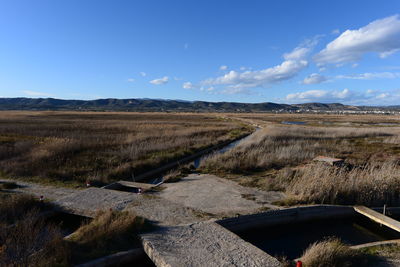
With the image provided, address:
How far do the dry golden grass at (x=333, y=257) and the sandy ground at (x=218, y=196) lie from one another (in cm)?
339

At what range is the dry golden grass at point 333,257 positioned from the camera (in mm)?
6566

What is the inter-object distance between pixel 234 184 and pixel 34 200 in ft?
28.4

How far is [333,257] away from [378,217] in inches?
181

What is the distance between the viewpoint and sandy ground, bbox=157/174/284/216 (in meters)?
10.5

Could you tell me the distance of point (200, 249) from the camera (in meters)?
6.99

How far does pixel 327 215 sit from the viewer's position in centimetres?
1080

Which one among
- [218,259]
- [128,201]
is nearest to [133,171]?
[128,201]

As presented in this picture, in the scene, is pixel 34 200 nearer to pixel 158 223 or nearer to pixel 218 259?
pixel 158 223

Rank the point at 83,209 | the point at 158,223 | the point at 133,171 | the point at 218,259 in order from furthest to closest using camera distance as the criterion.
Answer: the point at 133,171 → the point at 83,209 → the point at 158,223 → the point at 218,259

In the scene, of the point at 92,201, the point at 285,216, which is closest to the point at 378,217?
the point at 285,216

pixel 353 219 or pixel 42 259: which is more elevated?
pixel 42 259

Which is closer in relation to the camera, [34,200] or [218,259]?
[218,259]

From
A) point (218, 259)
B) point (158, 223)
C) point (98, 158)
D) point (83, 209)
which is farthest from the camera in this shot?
point (98, 158)

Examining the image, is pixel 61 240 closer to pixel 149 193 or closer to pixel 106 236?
pixel 106 236
